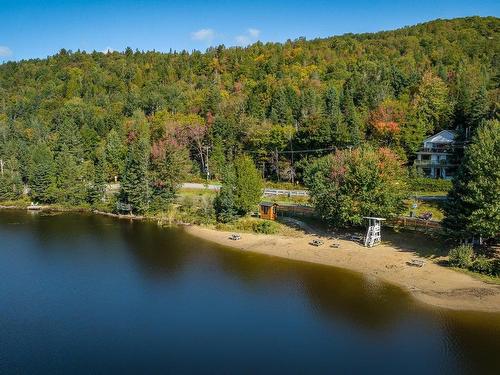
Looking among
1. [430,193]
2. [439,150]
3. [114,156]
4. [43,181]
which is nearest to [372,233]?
[430,193]

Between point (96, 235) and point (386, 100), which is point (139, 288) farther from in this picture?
A: point (386, 100)

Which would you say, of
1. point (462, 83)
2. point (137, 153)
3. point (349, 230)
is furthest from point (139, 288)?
point (462, 83)

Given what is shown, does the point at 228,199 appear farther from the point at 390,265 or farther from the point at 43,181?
the point at 43,181

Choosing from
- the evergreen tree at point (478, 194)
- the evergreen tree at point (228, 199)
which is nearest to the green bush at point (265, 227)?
the evergreen tree at point (228, 199)

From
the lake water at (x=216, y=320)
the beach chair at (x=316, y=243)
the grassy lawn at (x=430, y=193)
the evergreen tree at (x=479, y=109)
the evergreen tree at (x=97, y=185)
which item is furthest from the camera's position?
the evergreen tree at (x=97, y=185)

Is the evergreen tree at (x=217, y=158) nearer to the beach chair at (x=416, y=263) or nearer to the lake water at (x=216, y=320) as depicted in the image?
the lake water at (x=216, y=320)

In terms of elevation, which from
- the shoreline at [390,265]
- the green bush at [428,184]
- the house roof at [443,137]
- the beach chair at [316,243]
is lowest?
the shoreline at [390,265]
